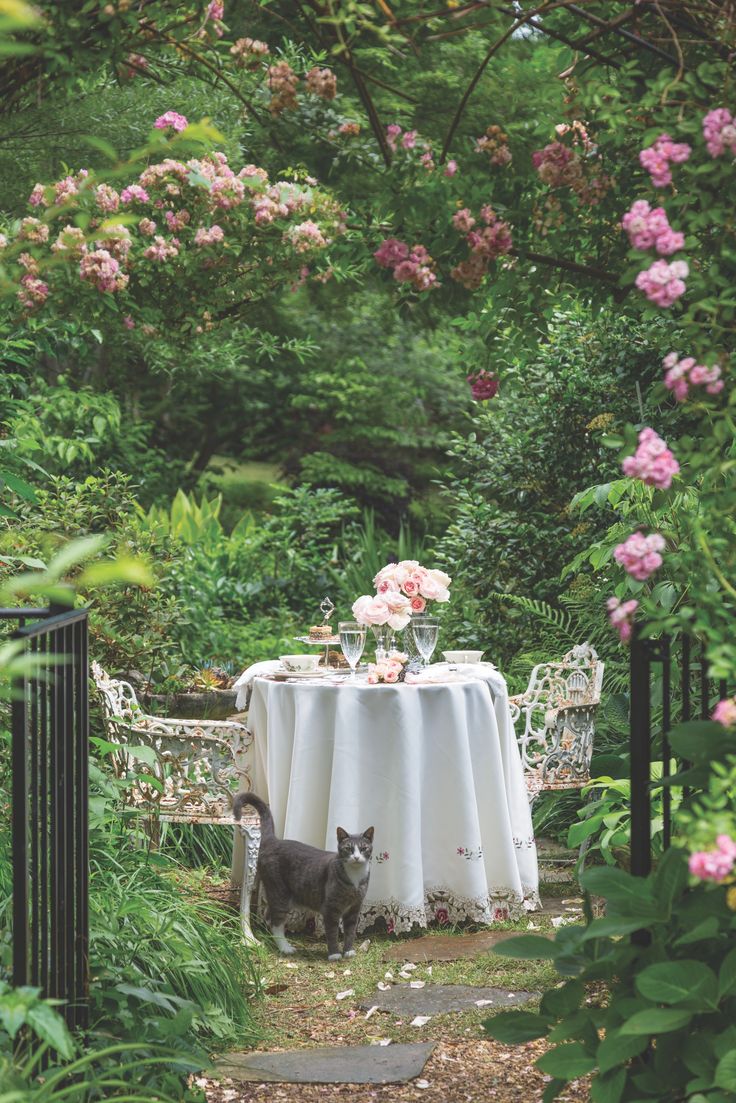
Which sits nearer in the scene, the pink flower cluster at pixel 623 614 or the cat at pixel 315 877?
the pink flower cluster at pixel 623 614

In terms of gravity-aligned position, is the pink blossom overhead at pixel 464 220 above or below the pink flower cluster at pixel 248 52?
below

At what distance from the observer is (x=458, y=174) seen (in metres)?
2.92

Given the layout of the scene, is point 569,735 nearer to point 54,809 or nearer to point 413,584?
point 413,584

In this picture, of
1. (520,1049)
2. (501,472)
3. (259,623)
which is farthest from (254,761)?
(259,623)

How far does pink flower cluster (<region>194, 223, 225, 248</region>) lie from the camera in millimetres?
4224

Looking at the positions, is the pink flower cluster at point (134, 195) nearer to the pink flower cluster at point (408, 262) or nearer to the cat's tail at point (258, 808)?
the pink flower cluster at point (408, 262)

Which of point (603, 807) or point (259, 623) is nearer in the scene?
point (603, 807)

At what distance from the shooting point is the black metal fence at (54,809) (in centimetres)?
219

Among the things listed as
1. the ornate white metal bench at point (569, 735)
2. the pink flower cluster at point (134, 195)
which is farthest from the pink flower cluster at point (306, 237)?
the ornate white metal bench at point (569, 735)

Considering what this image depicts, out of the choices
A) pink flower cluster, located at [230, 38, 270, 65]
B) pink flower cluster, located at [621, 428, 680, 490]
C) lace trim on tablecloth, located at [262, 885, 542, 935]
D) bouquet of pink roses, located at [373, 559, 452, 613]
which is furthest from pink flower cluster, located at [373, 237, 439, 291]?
lace trim on tablecloth, located at [262, 885, 542, 935]

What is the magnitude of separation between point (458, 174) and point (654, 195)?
54 centimetres

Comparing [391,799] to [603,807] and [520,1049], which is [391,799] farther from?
[520,1049]

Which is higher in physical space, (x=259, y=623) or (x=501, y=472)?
(x=501, y=472)

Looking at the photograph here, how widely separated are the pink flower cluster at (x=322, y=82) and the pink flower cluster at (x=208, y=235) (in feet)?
4.29
